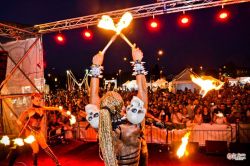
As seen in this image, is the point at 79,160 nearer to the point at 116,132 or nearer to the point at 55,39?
the point at 55,39

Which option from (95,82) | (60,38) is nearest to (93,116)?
(95,82)

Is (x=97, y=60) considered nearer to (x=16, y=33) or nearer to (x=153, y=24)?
(x=153, y=24)

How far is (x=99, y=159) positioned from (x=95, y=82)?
6763 millimetres

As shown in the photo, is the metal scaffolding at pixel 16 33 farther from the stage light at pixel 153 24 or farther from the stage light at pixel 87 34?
the stage light at pixel 153 24

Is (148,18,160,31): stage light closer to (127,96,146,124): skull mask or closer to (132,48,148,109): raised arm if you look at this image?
(132,48,148,109): raised arm

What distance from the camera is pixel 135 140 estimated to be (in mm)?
2875

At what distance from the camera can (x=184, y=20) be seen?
356 inches

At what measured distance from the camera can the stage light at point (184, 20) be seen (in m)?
9.02

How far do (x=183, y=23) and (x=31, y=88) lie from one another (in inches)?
248

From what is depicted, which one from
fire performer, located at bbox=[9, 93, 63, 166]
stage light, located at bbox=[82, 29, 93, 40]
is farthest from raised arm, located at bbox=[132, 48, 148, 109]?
stage light, located at bbox=[82, 29, 93, 40]

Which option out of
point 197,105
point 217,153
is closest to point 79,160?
point 217,153

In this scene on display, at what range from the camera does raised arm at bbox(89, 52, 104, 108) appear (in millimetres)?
3400

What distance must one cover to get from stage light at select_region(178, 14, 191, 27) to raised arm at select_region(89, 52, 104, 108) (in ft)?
19.7

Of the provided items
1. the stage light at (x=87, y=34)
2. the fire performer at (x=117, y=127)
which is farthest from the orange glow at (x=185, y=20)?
the fire performer at (x=117, y=127)
